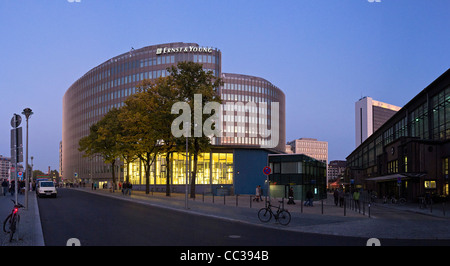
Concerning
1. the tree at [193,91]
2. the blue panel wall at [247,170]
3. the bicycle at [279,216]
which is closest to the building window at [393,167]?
the blue panel wall at [247,170]

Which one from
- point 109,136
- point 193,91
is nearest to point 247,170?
point 193,91

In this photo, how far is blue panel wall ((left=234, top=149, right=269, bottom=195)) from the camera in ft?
182

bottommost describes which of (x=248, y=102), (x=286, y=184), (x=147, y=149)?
(x=286, y=184)

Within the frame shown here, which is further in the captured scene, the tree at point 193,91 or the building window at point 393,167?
the building window at point 393,167

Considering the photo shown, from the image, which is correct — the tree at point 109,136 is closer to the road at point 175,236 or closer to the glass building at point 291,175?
the glass building at point 291,175

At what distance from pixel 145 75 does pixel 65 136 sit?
62.3 metres

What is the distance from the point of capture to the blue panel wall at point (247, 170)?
5534 cm

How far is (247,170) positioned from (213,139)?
50591 mm

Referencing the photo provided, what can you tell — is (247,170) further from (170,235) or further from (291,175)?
(170,235)

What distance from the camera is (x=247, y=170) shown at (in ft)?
183

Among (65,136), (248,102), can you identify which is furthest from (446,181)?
(65,136)
